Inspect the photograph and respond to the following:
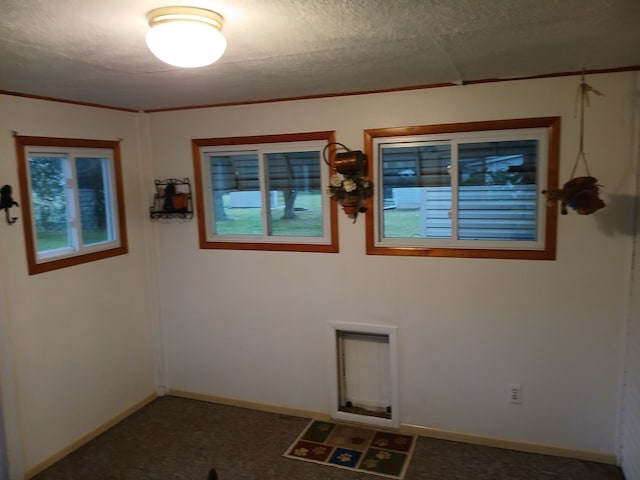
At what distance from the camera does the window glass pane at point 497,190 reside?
3.07 m

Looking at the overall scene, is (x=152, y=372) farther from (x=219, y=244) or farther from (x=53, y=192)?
(x=53, y=192)

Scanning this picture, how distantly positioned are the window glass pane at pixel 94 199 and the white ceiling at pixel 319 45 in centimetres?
56

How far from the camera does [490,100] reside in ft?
9.86

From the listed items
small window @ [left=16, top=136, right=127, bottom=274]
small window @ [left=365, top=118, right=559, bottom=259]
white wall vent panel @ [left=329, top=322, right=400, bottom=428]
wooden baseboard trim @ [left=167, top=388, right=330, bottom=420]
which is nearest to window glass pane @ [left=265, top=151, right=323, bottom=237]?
small window @ [left=365, top=118, right=559, bottom=259]

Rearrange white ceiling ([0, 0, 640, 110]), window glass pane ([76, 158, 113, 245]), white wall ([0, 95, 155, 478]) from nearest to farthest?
white ceiling ([0, 0, 640, 110]), white wall ([0, 95, 155, 478]), window glass pane ([76, 158, 113, 245])

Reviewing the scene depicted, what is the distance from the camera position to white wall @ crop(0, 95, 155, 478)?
2.94 metres

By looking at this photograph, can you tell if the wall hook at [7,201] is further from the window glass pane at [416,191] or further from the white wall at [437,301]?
the window glass pane at [416,191]

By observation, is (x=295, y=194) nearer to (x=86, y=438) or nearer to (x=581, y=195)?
(x=581, y=195)

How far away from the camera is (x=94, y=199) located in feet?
11.7

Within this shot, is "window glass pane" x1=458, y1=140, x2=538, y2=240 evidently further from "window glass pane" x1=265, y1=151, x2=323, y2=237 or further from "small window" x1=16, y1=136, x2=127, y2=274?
"small window" x1=16, y1=136, x2=127, y2=274

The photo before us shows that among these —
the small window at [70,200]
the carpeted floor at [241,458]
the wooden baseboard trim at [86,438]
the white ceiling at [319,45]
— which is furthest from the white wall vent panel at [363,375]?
the small window at [70,200]

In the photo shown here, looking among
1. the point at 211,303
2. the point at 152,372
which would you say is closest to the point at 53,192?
the point at 211,303

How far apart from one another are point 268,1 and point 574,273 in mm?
2404

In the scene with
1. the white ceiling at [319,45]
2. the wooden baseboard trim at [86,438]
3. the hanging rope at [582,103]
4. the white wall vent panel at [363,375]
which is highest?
the white ceiling at [319,45]
